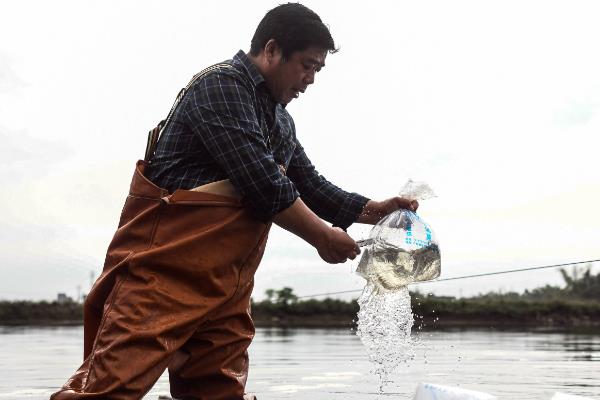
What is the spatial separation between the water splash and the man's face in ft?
3.53

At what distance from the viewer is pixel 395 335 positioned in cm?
464

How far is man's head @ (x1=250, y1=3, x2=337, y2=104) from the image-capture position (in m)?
3.67

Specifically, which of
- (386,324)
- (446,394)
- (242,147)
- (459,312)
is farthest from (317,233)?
(459,312)

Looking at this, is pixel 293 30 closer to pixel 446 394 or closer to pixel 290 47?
pixel 290 47

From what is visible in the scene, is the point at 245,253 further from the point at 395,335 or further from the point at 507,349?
the point at 507,349

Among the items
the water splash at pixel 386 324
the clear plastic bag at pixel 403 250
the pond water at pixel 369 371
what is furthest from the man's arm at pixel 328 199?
the pond water at pixel 369 371

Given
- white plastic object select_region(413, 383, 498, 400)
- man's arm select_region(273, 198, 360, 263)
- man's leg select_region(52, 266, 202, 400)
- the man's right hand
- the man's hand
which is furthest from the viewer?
the man's hand

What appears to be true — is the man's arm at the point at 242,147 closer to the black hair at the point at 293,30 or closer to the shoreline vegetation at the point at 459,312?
the black hair at the point at 293,30

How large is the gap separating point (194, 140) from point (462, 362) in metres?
7.10

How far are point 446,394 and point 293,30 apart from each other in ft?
4.40

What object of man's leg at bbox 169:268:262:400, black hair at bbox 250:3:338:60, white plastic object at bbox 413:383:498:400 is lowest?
white plastic object at bbox 413:383:498:400

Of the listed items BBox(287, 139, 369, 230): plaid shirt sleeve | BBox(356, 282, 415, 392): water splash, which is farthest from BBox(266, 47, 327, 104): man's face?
BBox(356, 282, 415, 392): water splash

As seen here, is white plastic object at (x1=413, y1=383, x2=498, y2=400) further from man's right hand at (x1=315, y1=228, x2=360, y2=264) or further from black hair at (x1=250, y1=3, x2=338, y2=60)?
black hair at (x1=250, y1=3, x2=338, y2=60)

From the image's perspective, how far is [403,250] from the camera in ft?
13.9
